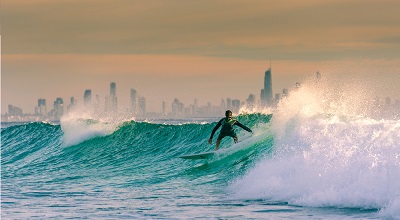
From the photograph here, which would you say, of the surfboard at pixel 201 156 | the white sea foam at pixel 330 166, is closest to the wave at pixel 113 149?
the surfboard at pixel 201 156

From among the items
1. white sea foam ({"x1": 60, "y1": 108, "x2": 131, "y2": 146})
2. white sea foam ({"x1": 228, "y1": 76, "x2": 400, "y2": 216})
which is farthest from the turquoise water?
white sea foam ({"x1": 60, "y1": 108, "x2": 131, "y2": 146})

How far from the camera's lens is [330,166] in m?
16.2

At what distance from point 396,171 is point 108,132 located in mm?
20979

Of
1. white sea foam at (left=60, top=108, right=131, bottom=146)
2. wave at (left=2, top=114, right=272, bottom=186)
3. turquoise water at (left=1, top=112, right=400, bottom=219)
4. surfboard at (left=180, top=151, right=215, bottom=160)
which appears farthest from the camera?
white sea foam at (left=60, top=108, right=131, bottom=146)

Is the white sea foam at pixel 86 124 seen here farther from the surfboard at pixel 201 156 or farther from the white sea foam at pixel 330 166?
the white sea foam at pixel 330 166

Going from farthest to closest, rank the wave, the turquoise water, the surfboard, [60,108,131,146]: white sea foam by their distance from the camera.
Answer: [60,108,131,146]: white sea foam
the wave
the surfboard
the turquoise water

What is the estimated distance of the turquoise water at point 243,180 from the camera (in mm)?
14391

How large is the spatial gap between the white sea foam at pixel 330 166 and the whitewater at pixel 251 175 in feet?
0.08

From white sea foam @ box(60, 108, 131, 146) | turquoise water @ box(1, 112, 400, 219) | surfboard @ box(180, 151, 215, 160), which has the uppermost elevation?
white sea foam @ box(60, 108, 131, 146)

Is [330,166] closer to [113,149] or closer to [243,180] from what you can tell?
[243,180]

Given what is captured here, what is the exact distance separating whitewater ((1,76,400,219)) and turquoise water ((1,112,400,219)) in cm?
2

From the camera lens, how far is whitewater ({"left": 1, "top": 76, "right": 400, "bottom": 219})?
14.4 meters

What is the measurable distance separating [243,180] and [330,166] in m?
2.82

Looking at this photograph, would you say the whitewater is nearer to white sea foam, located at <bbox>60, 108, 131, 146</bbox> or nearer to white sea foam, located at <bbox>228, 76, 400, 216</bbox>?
white sea foam, located at <bbox>228, 76, 400, 216</bbox>
